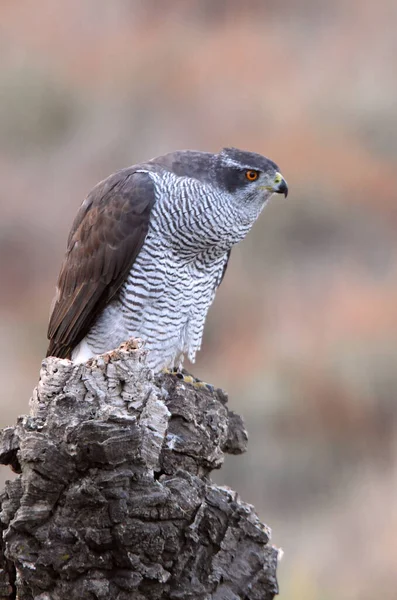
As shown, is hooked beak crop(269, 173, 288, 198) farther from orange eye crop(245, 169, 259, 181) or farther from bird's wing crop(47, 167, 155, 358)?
bird's wing crop(47, 167, 155, 358)

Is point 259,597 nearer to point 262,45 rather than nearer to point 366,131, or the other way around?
point 366,131

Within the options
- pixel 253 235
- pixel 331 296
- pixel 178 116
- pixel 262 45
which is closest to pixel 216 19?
pixel 262 45

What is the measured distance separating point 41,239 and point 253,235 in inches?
157

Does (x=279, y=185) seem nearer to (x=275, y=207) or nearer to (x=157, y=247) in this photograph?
(x=157, y=247)

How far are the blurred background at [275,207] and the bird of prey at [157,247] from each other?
8.90 feet

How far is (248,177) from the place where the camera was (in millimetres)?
6363

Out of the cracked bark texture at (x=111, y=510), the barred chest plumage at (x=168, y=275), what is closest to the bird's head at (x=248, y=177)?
the barred chest plumage at (x=168, y=275)

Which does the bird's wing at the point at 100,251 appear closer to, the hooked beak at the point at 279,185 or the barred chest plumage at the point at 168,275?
the barred chest plumage at the point at 168,275

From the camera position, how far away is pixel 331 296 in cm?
1602

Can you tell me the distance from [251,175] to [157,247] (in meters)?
0.80

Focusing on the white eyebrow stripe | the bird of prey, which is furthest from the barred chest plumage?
the white eyebrow stripe

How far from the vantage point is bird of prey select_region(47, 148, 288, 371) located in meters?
6.23

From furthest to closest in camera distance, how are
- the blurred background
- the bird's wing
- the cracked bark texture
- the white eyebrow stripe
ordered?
the blurred background, the white eyebrow stripe, the bird's wing, the cracked bark texture

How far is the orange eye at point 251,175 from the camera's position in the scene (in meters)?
6.34
